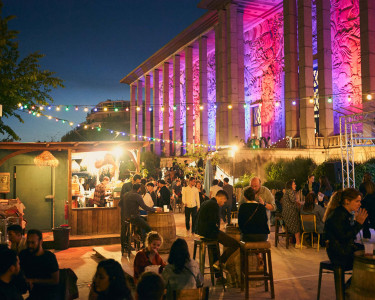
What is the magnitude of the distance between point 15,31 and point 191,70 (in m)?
28.3

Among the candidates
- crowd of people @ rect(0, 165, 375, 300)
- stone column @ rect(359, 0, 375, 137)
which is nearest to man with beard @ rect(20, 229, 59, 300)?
crowd of people @ rect(0, 165, 375, 300)

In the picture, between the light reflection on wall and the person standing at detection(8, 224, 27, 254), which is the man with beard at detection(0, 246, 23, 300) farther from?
the light reflection on wall

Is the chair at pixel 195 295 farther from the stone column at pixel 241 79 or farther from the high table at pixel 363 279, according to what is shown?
the stone column at pixel 241 79

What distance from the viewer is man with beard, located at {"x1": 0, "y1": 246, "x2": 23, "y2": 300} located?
11.6 feet

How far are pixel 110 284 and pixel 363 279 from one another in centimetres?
270

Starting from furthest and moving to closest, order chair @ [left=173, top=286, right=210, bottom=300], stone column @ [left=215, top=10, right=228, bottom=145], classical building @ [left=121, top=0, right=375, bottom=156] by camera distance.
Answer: stone column @ [left=215, top=10, right=228, bottom=145] < classical building @ [left=121, top=0, right=375, bottom=156] < chair @ [left=173, top=286, right=210, bottom=300]

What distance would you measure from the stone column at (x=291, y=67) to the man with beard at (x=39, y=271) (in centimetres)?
2224

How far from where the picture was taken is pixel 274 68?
28.8 m

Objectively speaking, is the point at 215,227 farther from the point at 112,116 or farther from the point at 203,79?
the point at 112,116

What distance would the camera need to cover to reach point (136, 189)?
9.47 metres

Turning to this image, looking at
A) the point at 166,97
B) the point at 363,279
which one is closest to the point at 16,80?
the point at 363,279

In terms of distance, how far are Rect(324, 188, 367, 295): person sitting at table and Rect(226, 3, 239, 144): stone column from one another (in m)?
24.0

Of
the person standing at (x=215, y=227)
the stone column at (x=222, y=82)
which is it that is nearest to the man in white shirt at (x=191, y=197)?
the person standing at (x=215, y=227)

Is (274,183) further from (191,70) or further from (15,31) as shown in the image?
(191,70)
